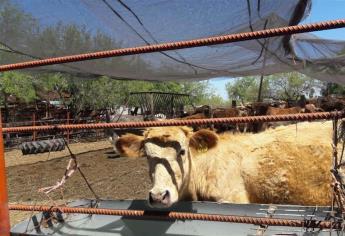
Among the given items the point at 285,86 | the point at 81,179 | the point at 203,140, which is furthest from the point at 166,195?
the point at 285,86

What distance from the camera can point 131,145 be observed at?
12.4ft

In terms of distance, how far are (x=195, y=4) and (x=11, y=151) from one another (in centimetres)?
1265

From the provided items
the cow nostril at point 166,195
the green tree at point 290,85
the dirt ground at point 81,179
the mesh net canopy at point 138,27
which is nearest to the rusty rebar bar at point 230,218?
the cow nostril at point 166,195

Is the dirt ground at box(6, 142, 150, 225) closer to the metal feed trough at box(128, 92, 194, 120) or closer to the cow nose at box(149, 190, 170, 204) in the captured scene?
the cow nose at box(149, 190, 170, 204)

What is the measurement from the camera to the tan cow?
11.6 ft

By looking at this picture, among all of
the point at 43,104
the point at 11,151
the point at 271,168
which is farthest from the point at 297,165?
the point at 43,104

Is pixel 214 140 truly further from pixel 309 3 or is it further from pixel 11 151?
pixel 11 151

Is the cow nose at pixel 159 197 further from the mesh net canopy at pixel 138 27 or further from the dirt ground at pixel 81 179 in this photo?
the mesh net canopy at pixel 138 27

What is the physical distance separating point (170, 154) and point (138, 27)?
9.29 ft

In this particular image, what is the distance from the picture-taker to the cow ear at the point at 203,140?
346cm

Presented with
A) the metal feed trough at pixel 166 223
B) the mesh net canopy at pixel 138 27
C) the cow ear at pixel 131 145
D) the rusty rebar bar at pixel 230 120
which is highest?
the mesh net canopy at pixel 138 27

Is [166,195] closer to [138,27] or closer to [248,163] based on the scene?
[248,163]

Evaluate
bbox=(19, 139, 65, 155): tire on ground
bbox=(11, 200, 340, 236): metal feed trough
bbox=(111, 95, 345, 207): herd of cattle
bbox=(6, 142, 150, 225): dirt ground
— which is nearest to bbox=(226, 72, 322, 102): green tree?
bbox=(19, 139, 65, 155): tire on ground

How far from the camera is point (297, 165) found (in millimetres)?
3760
